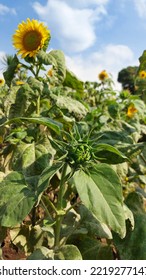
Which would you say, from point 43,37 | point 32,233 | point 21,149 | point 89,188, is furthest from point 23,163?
point 43,37

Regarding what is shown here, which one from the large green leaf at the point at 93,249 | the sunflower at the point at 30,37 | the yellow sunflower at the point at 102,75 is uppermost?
the yellow sunflower at the point at 102,75

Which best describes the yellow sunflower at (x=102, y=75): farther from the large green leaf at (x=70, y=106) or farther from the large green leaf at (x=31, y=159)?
the large green leaf at (x=31, y=159)

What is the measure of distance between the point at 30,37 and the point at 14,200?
854 millimetres

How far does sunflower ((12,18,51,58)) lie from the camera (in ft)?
5.05

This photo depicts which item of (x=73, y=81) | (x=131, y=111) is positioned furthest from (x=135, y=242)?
(x=131, y=111)

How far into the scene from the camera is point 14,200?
924 millimetres

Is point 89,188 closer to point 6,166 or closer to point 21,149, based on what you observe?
point 21,149

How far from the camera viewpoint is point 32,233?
1331 mm

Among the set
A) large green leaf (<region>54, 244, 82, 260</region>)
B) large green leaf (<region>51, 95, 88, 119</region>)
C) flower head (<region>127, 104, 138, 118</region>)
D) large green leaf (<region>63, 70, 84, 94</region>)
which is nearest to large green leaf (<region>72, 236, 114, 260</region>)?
large green leaf (<region>54, 244, 82, 260</region>)

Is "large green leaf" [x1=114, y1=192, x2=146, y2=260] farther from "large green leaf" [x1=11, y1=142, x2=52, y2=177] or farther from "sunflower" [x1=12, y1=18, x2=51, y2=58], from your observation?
"sunflower" [x1=12, y1=18, x2=51, y2=58]

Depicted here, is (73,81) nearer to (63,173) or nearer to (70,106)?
(70,106)

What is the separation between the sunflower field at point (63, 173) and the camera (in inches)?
34.8

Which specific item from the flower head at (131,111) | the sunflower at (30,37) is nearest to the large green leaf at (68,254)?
the sunflower at (30,37)

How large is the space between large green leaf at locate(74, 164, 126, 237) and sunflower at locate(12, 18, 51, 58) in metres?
0.77
